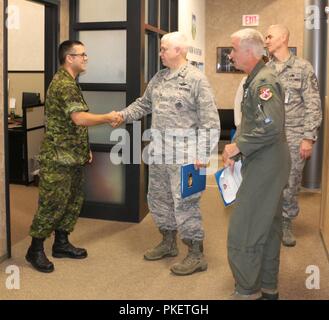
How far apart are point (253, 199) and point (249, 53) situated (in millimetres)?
775

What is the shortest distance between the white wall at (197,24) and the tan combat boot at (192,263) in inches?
132

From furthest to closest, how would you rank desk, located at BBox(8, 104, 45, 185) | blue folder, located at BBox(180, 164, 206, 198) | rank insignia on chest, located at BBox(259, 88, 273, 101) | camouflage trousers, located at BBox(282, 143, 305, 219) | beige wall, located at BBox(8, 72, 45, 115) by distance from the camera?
beige wall, located at BBox(8, 72, 45, 115)
desk, located at BBox(8, 104, 45, 185)
camouflage trousers, located at BBox(282, 143, 305, 219)
blue folder, located at BBox(180, 164, 206, 198)
rank insignia on chest, located at BBox(259, 88, 273, 101)

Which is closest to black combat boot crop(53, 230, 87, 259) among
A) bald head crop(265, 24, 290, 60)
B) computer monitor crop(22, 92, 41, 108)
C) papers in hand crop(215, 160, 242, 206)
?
papers in hand crop(215, 160, 242, 206)

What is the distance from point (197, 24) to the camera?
290 inches

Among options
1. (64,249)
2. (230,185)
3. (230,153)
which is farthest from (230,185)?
(64,249)

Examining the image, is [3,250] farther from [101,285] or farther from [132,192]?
[132,192]

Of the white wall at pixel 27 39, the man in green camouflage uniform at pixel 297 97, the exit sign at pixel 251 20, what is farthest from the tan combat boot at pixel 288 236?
the exit sign at pixel 251 20

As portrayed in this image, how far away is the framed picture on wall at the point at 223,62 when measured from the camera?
8.27 m

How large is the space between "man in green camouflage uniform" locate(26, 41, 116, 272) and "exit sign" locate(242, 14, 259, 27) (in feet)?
18.1

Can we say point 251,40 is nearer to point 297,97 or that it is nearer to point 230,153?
point 230,153

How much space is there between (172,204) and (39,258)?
98 cm

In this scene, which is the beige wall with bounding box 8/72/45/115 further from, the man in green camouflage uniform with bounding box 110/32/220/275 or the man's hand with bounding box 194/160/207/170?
the man's hand with bounding box 194/160/207/170

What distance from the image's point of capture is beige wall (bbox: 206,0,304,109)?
793 centimetres

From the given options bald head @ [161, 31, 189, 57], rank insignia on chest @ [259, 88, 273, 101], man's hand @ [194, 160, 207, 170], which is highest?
bald head @ [161, 31, 189, 57]
